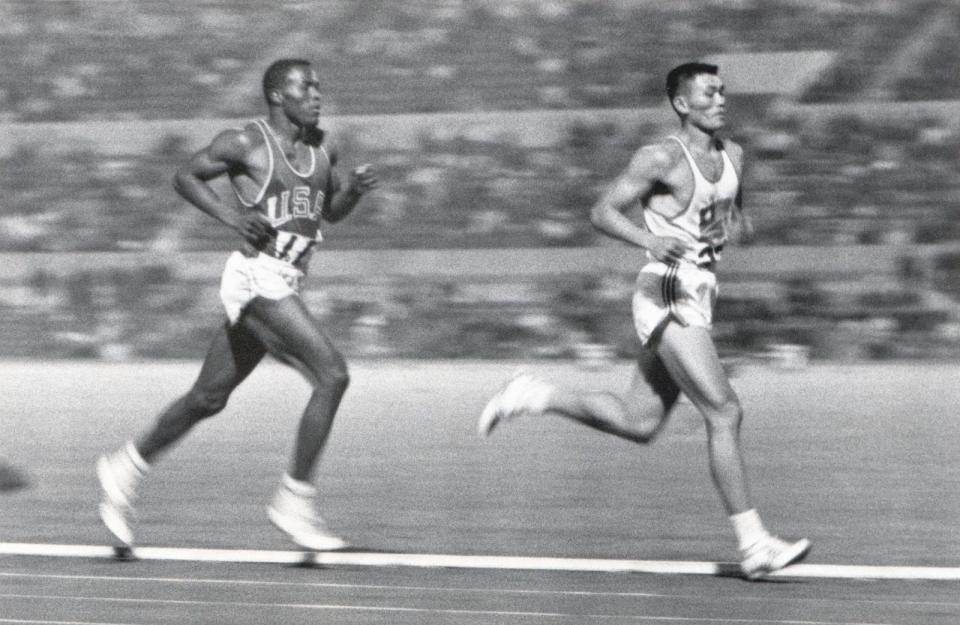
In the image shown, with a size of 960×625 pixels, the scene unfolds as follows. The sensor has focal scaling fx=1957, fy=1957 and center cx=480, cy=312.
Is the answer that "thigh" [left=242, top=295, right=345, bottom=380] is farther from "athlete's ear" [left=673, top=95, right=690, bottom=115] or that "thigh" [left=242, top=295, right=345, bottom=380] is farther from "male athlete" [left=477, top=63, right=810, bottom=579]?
"athlete's ear" [left=673, top=95, right=690, bottom=115]

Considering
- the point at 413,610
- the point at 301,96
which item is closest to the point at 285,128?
the point at 301,96

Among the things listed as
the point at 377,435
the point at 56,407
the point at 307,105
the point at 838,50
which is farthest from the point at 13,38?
the point at 307,105

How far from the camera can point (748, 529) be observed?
6793 mm

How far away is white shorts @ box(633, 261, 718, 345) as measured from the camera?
725 cm

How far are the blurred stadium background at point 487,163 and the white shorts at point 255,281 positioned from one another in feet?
42.2

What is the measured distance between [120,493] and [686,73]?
274 centimetres

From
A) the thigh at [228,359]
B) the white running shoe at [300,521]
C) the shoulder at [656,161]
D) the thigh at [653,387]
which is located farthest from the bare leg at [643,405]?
the thigh at [228,359]

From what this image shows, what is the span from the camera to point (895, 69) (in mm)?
26703

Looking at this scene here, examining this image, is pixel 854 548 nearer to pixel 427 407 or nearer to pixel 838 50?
pixel 427 407

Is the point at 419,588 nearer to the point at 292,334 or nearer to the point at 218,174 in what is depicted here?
the point at 292,334

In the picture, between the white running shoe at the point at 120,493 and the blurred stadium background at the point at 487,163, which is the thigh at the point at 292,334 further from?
the blurred stadium background at the point at 487,163

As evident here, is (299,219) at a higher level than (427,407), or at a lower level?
higher

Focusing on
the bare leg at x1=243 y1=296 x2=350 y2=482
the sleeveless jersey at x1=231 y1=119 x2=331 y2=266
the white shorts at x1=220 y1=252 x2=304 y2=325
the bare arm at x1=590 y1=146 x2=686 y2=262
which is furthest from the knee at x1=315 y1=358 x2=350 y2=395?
the bare arm at x1=590 y1=146 x2=686 y2=262

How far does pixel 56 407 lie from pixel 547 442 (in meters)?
5.42
